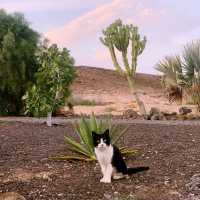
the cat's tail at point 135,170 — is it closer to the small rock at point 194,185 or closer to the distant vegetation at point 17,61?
the small rock at point 194,185

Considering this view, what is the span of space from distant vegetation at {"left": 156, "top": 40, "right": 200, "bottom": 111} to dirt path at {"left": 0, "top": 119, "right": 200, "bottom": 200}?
Answer: 11.9 metres

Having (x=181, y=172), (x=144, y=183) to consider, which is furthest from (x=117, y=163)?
(x=181, y=172)

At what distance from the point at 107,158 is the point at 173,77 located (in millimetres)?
19054

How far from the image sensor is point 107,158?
9828 millimetres

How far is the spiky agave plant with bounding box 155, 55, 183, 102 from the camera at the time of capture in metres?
28.3

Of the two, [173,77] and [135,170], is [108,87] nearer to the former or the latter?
[173,77]

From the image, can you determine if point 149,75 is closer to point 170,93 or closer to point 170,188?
point 170,93

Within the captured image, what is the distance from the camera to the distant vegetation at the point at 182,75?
92.0 feet

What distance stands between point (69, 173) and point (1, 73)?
2116cm

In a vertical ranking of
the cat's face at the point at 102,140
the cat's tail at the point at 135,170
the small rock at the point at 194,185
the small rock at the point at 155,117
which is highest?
the small rock at the point at 155,117

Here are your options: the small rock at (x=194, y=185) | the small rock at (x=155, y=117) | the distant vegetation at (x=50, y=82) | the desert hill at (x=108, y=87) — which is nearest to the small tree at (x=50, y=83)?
the distant vegetation at (x=50, y=82)

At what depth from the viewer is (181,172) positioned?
419 inches

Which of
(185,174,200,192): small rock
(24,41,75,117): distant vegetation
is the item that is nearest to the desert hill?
(24,41,75,117): distant vegetation

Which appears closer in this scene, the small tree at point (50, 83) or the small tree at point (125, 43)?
the small tree at point (50, 83)
